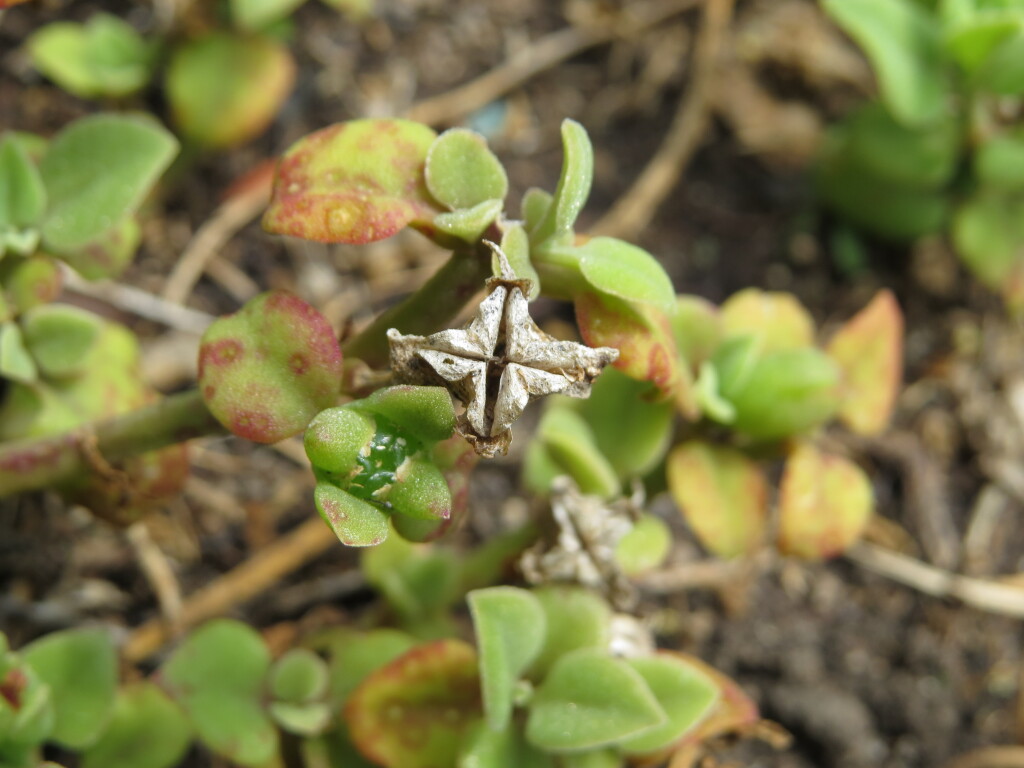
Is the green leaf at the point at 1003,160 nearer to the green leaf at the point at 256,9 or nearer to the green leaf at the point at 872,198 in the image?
the green leaf at the point at 872,198

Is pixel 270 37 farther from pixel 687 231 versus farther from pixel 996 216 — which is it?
pixel 996 216

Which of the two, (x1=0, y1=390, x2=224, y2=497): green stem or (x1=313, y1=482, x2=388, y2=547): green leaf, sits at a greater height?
(x1=313, y1=482, x2=388, y2=547): green leaf

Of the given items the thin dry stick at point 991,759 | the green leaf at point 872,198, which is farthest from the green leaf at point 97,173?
the thin dry stick at point 991,759

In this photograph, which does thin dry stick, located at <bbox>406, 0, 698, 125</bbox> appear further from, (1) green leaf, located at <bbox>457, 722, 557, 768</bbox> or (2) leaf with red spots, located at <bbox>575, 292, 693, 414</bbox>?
(1) green leaf, located at <bbox>457, 722, 557, 768</bbox>

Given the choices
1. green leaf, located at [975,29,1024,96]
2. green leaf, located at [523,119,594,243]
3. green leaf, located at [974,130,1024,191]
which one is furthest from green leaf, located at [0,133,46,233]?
green leaf, located at [974,130,1024,191]

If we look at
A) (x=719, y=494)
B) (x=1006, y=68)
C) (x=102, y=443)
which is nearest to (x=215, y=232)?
(x=102, y=443)

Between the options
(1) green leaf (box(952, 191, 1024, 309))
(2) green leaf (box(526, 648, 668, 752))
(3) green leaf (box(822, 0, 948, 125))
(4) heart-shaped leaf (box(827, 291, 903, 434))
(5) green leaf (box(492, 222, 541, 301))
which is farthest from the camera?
(1) green leaf (box(952, 191, 1024, 309))
